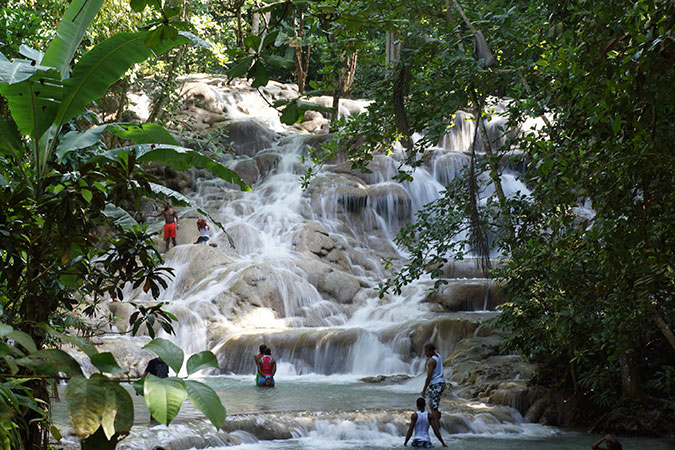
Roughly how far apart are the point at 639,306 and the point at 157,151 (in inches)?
190

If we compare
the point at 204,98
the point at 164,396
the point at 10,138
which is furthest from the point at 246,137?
the point at 164,396

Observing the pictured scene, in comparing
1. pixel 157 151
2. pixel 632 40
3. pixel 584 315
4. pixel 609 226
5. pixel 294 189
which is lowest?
pixel 584 315

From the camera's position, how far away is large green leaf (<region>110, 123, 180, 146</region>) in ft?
15.4

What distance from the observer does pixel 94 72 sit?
166 inches

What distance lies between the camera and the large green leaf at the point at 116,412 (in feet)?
5.18

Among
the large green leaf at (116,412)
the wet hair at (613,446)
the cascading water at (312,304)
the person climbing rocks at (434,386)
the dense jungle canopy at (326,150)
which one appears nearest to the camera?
the large green leaf at (116,412)

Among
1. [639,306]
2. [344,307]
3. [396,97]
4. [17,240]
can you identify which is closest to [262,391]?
[344,307]

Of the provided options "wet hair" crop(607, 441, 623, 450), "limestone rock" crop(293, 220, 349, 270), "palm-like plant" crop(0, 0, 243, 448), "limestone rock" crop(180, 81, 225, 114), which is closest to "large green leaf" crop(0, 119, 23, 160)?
"palm-like plant" crop(0, 0, 243, 448)

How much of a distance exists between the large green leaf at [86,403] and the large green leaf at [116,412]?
0.04 feet

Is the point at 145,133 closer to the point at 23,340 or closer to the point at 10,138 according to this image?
the point at 10,138

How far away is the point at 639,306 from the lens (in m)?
6.38

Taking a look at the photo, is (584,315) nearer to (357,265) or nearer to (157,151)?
(157,151)

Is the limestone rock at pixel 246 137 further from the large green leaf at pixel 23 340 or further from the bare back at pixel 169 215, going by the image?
the large green leaf at pixel 23 340

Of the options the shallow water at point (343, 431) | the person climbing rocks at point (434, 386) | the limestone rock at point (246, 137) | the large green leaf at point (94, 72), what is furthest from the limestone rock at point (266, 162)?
the large green leaf at point (94, 72)
